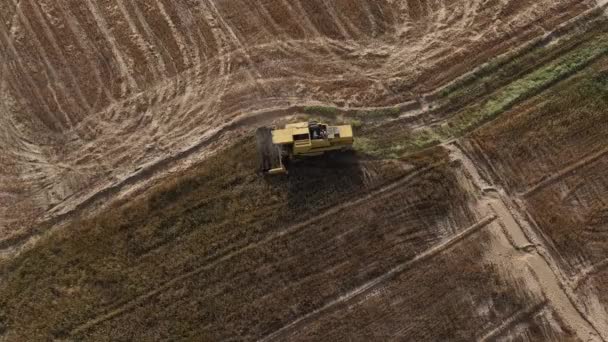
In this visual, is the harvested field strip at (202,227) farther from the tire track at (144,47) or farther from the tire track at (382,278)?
the tire track at (144,47)

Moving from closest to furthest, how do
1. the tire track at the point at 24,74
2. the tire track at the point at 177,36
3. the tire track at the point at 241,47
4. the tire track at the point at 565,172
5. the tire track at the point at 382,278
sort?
1. the tire track at the point at 382,278
2. the tire track at the point at 565,172
3. the tire track at the point at 24,74
4. the tire track at the point at 241,47
5. the tire track at the point at 177,36

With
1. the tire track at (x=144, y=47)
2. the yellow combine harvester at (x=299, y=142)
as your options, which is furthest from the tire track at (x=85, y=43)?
the yellow combine harvester at (x=299, y=142)

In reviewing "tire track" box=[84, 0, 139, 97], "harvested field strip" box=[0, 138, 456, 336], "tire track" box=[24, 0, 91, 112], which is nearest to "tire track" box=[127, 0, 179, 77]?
"tire track" box=[84, 0, 139, 97]

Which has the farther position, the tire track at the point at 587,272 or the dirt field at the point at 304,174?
the tire track at the point at 587,272

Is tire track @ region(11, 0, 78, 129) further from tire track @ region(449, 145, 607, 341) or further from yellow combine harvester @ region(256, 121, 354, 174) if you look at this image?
tire track @ region(449, 145, 607, 341)

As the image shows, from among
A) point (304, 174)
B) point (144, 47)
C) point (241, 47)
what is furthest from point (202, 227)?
point (144, 47)

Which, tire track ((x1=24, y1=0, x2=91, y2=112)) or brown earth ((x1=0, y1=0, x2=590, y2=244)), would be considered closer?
brown earth ((x1=0, y1=0, x2=590, y2=244))
